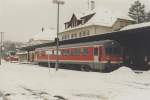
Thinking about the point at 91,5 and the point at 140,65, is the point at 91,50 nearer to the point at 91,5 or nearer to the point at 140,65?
the point at 140,65

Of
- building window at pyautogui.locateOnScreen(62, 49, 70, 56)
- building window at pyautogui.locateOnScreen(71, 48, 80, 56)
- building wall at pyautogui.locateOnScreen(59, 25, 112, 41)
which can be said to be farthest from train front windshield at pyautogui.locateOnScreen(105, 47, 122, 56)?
building wall at pyautogui.locateOnScreen(59, 25, 112, 41)

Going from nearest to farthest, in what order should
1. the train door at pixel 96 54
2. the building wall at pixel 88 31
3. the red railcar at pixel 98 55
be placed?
the red railcar at pixel 98 55
the train door at pixel 96 54
the building wall at pixel 88 31

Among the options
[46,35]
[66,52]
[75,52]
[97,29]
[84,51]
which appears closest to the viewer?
[84,51]

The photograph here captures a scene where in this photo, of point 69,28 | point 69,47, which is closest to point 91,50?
point 69,47

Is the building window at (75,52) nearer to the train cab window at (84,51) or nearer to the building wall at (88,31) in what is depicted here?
the train cab window at (84,51)

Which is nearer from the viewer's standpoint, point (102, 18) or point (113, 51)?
point (113, 51)

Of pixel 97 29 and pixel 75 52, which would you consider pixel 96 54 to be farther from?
pixel 97 29

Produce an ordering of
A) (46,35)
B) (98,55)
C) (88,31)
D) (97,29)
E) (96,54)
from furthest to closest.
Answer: (46,35) → (88,31) → (97,29) → (96,54) → (98,55)

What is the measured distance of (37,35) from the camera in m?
110

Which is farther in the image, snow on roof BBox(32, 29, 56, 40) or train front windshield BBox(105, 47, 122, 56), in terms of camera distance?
snow on roof BBox(32, 29, 56, 40)

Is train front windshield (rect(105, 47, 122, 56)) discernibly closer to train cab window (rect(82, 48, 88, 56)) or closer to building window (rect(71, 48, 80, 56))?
train cab window (rect(82, 48, 88, 56))

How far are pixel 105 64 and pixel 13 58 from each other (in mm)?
51707

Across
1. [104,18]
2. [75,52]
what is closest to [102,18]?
[104,18]

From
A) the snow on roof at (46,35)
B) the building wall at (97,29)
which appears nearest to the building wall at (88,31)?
the building wall at (97,29)
